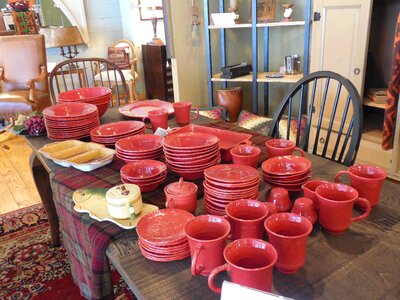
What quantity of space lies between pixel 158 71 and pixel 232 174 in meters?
4.18

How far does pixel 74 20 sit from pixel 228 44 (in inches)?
102

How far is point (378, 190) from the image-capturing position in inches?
36.4

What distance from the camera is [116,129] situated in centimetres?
158

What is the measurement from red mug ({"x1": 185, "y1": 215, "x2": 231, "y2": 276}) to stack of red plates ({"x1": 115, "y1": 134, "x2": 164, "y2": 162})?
538 millimetres

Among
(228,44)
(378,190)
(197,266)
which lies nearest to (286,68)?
(228,44)

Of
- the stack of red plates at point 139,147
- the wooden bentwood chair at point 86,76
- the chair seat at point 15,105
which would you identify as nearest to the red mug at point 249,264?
the stack of red plates at point 139,147

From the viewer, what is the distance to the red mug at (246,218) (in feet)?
2.51

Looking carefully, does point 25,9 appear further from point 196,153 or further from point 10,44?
point 196,153

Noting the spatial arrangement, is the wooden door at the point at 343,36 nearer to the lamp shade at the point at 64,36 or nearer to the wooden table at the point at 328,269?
the wooden table at the point at 328,269

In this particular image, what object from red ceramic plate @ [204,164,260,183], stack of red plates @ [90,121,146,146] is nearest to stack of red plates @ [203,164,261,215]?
red ceramic plate @ [204,164,260,183]

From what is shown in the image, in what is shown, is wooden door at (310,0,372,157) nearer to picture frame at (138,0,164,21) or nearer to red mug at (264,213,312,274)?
red mug at (264,213,312,274)

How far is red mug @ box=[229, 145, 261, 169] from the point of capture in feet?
3.65

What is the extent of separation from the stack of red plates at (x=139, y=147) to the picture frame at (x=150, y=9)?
4.08 m

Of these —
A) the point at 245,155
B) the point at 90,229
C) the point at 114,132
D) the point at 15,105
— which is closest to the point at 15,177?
the point at 15,105
